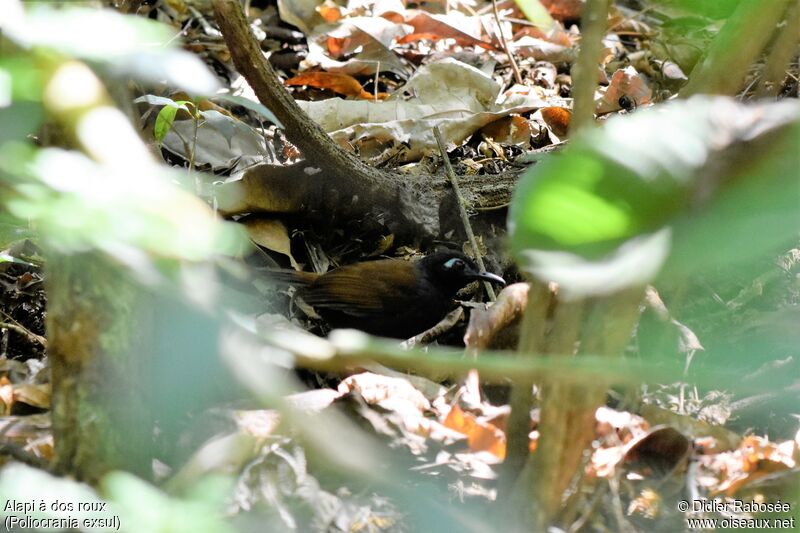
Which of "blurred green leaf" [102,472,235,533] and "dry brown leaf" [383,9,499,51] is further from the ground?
"blurred green leaf" [102,472,235,533]

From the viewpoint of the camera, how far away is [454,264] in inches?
186

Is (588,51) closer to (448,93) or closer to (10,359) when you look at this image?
(10,359)

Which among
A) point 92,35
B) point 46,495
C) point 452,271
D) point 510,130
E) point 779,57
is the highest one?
point 92,35

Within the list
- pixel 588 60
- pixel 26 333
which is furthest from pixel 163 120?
pixel 588 60

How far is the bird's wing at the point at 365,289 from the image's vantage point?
4.63 meters

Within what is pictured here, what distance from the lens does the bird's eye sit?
4715mm

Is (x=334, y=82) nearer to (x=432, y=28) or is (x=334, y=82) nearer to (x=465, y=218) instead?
(x=432, y=28)

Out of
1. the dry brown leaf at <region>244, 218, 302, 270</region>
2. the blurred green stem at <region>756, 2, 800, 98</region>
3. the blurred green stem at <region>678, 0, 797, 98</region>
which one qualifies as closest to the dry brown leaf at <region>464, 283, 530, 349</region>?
the blurred green stem at <region>756, 2, 800, 98</region>

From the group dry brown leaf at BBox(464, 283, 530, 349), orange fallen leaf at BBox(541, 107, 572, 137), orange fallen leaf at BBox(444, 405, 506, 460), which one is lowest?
orange fallen leaf at BBox(541, 107, 572, 137)

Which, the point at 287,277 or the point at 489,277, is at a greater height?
the point at 489,277

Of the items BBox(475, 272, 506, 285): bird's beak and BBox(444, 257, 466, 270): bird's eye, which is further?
BBox(444, 257, 466, 270): bird's eye

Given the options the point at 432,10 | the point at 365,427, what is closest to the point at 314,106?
the point at 432,10

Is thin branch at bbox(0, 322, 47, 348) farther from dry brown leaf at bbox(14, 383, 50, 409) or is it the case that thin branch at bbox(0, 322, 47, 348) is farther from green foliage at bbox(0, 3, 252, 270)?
green foliage at bbox(0, 3, 252, 270)

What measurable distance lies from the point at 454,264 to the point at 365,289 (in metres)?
0.49
